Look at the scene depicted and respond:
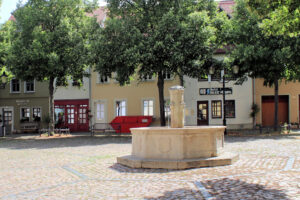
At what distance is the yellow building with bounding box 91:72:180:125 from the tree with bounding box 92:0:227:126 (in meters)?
7.41

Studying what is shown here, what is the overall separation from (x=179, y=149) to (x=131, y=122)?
1919cm

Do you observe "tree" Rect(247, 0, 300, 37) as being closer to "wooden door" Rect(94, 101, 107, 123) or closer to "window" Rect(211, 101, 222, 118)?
"window" Rect(211, 101, 222, 118)

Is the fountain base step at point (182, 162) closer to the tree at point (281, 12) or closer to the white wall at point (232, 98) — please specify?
the tree at point (281, 12)

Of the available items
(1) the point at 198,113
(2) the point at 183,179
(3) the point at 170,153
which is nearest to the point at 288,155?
(3) the point at 170,153

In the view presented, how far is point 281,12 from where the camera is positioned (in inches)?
356

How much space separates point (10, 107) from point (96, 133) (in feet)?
37.8

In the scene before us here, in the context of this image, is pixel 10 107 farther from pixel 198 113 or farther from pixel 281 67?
pixel 281 67

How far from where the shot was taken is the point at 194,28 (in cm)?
2180

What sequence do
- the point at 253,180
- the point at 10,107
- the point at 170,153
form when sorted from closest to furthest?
the point at 253,180
the point at 170,153
the point at 10,107

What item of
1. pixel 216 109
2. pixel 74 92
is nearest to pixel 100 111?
pixel 74 92

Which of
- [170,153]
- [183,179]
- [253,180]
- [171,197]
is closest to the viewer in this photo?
[171,197]

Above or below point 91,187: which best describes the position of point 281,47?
above

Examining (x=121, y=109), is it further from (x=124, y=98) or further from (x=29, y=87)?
(x=29, y=87)

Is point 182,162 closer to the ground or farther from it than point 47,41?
closer to the ground
